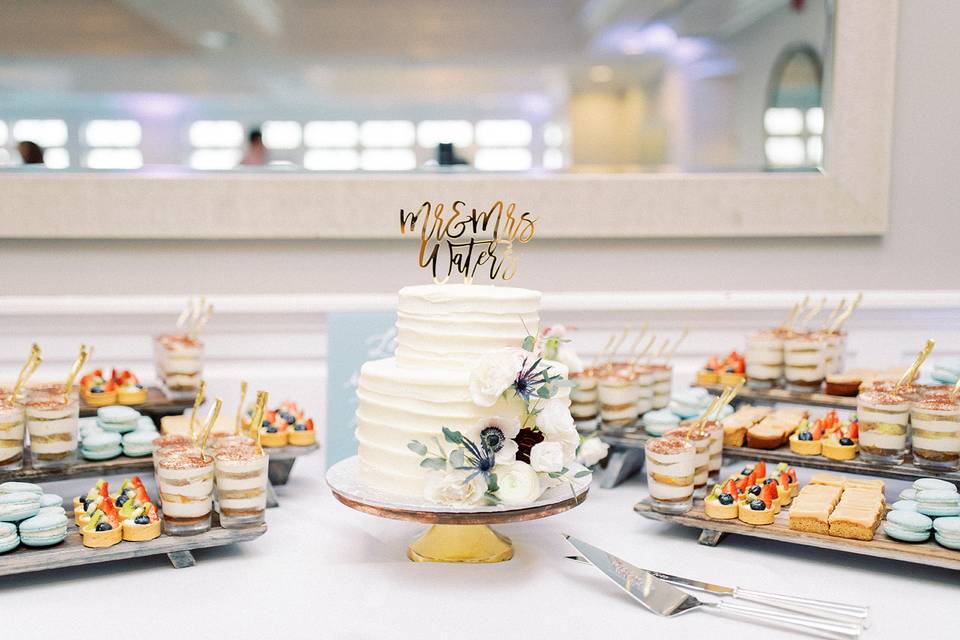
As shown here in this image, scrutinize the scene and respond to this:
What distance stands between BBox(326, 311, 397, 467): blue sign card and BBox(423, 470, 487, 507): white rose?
2.43 ft

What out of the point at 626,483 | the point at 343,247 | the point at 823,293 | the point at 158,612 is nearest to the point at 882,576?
the point at 626,483

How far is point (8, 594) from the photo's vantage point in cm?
153

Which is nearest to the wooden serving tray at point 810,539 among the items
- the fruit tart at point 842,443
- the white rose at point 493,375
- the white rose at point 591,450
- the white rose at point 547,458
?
the white rose at point 591,450

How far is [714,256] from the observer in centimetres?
298

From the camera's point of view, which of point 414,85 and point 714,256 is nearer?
point 414,85

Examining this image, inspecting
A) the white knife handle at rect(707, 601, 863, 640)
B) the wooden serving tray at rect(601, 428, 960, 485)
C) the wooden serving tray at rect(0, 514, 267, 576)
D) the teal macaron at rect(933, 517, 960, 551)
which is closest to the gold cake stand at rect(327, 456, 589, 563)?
the wooden serving tray at rect(0, 514, 267, 576)

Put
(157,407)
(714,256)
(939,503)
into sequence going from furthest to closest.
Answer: (714,256)
(157,407)
(939,503)

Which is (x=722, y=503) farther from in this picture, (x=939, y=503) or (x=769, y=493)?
(x=939, y=503)

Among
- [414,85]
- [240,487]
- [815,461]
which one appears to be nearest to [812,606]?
[815,461]

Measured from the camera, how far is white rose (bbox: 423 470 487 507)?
1521 mm

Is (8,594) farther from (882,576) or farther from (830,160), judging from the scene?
(830,160)

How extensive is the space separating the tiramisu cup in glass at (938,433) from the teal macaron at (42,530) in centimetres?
168

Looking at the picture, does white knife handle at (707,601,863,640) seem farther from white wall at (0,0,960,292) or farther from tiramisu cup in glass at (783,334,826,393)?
white wall at (0,0,960,292)

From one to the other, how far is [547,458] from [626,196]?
1529mm
